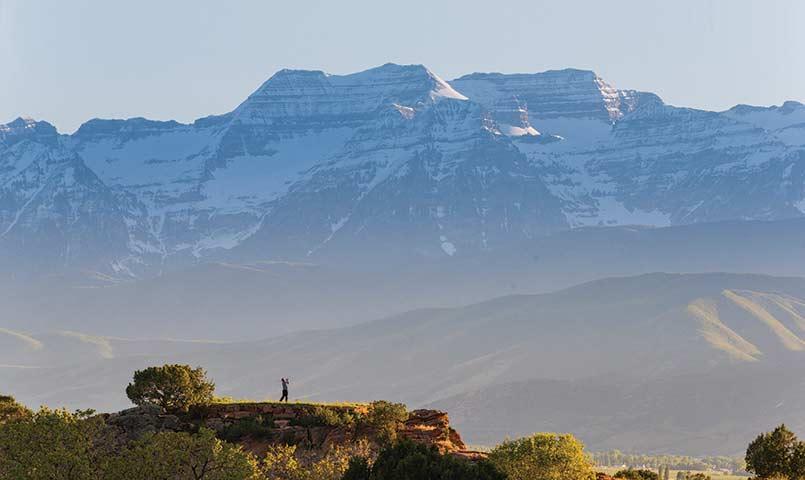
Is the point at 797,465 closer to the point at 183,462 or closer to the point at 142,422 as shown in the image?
the point at 142,422

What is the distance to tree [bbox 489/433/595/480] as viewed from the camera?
91312 millimetres

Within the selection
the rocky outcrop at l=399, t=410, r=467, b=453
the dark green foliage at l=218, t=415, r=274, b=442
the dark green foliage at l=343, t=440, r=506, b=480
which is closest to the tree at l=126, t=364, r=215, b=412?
the dark green foliage at l=218, t=415, r=274, b=442

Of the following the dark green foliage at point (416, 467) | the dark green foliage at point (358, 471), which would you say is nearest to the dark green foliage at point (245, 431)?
the dark green foliage at point (416, 467)

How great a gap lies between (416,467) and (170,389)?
1261 inches

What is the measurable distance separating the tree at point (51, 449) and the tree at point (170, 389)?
1787 centimetres

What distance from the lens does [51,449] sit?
80.9m

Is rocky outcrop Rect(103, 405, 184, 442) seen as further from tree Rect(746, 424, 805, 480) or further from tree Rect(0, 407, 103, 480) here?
tree Rect(746, 424, 805, 480)

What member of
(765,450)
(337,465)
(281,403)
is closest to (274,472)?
(337,465)

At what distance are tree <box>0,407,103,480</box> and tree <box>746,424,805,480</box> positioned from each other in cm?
4675

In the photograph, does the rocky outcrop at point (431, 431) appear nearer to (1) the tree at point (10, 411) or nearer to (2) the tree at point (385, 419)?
(2) the tree at point (385, 419)

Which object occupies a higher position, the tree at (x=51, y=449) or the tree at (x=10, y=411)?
the tree at (x=10, y=411)

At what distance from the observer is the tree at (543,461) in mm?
91312

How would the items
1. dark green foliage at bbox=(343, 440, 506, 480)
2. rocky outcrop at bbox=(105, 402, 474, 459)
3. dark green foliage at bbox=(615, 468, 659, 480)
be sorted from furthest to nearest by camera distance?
dark green foliage at bbox=(615, 468, 659, 480) → rocky outcrop at bbox=(105, 402, 474, 459) → dark green foliage at bbox=(343, 440, 506, 480)

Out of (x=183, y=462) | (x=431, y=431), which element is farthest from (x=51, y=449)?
(x=431, y=431)
